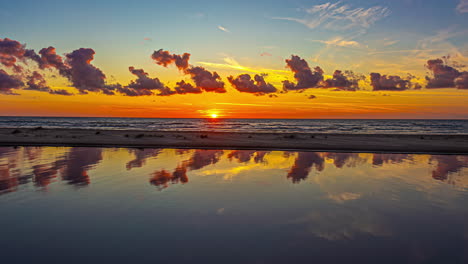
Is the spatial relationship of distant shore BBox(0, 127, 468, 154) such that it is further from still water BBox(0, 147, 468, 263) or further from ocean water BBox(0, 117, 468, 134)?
ocean water BBox(0, 117, 468, 134)

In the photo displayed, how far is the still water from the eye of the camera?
4.28 meters

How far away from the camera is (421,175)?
34.6 feet

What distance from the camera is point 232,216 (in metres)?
5.91

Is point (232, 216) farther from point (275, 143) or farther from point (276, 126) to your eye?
point (276, 126)

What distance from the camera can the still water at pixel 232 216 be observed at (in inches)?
169

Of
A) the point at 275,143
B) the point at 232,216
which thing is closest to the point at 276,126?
the point at 275,143

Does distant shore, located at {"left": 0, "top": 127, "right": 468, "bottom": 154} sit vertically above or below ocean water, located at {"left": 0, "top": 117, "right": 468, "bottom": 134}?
above

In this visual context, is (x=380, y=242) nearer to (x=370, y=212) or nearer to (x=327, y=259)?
(x=327, y=259)

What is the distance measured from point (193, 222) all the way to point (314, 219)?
2.60 metres

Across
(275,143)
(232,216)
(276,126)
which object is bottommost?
(276,126)

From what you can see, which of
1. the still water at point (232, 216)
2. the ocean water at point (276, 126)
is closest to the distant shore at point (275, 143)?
the still water at point (232, 216)

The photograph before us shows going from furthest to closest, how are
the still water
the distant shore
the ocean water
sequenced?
1. the ocean water
2. the distant shore
3. the still water

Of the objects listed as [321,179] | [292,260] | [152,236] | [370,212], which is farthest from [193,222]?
[321,179]

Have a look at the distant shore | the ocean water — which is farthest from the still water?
the ocean water
